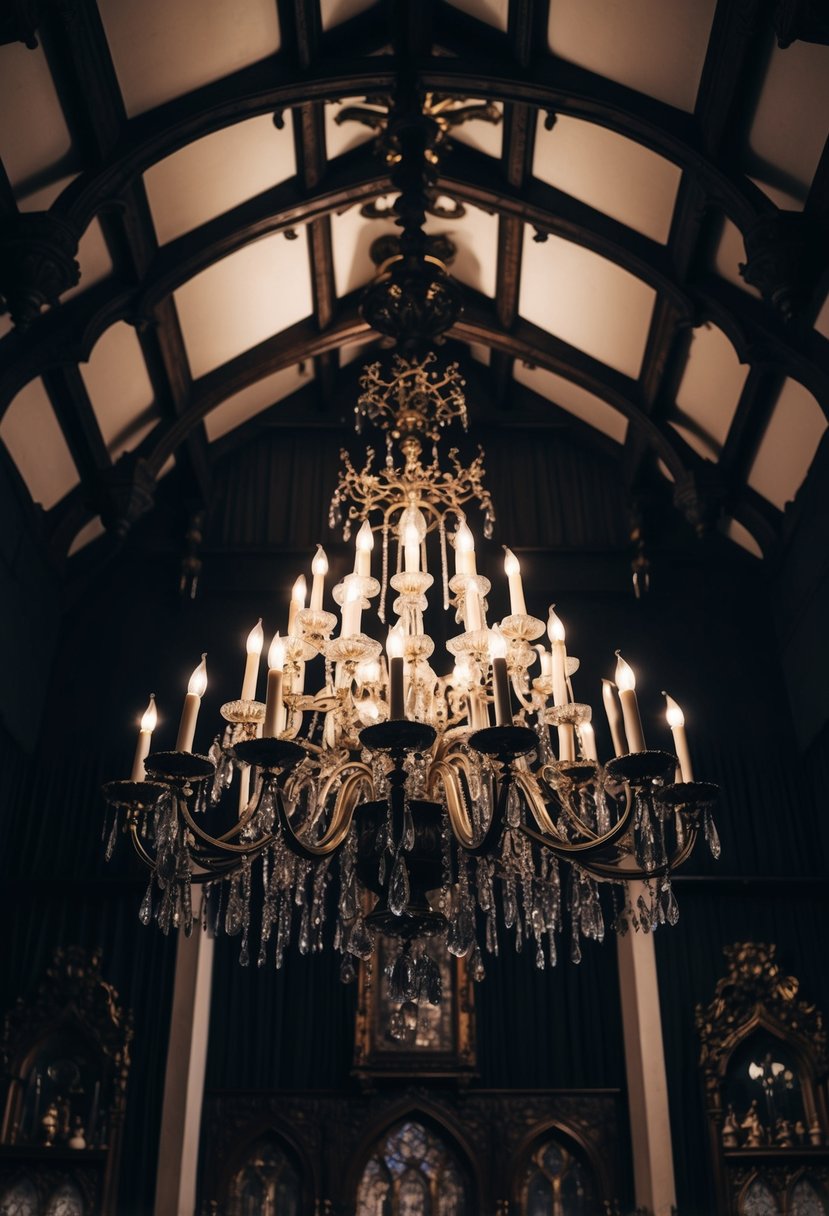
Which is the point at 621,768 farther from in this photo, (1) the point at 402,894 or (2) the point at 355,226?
(2) the point at 355,226

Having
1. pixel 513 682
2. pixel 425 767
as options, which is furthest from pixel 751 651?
pixel 425 767

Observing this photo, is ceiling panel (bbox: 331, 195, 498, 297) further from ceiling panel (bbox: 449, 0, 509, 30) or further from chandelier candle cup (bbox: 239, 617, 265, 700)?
chandelier candle cup (bbox: 239, 617, 265, 700)

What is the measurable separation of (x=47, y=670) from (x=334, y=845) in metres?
4.50

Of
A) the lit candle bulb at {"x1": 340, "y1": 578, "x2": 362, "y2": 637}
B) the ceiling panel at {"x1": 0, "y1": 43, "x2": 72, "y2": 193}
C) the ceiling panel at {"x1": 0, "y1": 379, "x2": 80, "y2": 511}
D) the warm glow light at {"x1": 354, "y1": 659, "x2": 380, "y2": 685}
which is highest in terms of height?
the ceiling panel at {"x1": 0, "y1": 43, "x2": 72, "y2": 193}

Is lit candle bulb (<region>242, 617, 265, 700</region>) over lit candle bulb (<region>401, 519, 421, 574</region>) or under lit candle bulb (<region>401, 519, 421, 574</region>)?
under

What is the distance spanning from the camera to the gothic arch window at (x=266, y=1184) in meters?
6.40

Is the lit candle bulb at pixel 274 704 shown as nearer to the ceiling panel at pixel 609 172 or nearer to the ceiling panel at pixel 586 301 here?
the ceiling panel at pixel 609 172

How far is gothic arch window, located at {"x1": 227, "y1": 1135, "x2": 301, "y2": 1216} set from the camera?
640 centimetres

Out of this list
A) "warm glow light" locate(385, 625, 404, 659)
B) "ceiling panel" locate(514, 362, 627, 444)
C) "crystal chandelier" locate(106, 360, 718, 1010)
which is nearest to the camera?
"crystal chandelier" locate(106, 360, 718, 1010)

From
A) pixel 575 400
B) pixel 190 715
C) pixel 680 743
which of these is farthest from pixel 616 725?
pixel 575 400

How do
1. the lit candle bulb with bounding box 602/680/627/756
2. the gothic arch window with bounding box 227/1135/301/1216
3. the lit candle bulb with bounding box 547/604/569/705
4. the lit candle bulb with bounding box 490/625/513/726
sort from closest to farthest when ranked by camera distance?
the lit candle bulb with bounding box 490/625/513/726
the lit candle bulb with bounding box 602/680/627/756
the lit candle bulb with bounding box 547/604/569/705
the gothic arch window with bounding box 227/1135/301/1216

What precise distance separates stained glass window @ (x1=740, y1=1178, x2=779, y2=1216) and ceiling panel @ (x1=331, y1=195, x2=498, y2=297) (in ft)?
19.3

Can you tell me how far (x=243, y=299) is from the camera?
7348 millimetres

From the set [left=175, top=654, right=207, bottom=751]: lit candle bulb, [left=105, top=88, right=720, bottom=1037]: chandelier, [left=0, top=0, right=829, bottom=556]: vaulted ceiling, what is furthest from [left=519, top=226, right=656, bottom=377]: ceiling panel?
[left=175, top=654, right=207, bottom=751]: lit candle bulb
